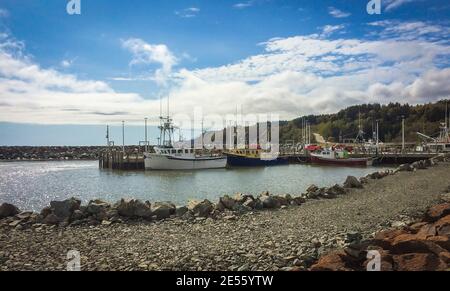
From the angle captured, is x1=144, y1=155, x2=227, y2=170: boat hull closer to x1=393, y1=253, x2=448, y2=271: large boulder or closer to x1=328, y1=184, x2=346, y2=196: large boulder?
x1=328, y1=184, x2=346, y2=196: large boulder

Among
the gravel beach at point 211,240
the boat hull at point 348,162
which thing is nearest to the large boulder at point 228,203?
the gravel beach at point 211,240

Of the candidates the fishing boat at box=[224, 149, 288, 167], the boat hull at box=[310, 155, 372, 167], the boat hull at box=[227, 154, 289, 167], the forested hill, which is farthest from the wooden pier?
the forested hill

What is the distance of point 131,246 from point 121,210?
11.2 ft

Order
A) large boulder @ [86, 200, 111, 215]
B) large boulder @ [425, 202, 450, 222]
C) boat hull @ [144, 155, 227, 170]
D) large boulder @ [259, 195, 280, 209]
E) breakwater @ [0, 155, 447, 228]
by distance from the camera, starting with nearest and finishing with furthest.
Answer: large boulder @ [425, 202, 450, 222] < breakwater @ [0, 155, 447, 228] < large boulder @ [86, 200, 111, 215] < large boulder @ [259, 195, 280, 209] < boat hull @ [144, 155, 227, 170]

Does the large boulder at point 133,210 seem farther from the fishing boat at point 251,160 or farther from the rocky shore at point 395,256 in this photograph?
the fishing boat at point 251,160

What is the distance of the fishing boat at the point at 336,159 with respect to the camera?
6075 centimetres

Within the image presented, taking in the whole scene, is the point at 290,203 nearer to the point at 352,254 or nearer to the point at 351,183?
the point at 351,183

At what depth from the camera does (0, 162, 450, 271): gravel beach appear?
7.56m

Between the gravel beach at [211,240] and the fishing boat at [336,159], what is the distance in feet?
159

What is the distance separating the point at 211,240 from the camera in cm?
934

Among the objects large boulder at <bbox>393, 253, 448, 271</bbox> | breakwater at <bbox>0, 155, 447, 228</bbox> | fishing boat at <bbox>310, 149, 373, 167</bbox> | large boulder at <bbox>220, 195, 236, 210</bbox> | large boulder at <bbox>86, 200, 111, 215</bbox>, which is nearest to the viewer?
large boulder at <bbox>393, 253, 448, 271</bbox>

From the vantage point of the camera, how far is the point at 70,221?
11680 millimetres

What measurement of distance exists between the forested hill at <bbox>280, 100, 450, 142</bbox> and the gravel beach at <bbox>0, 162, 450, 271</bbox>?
96924mm
